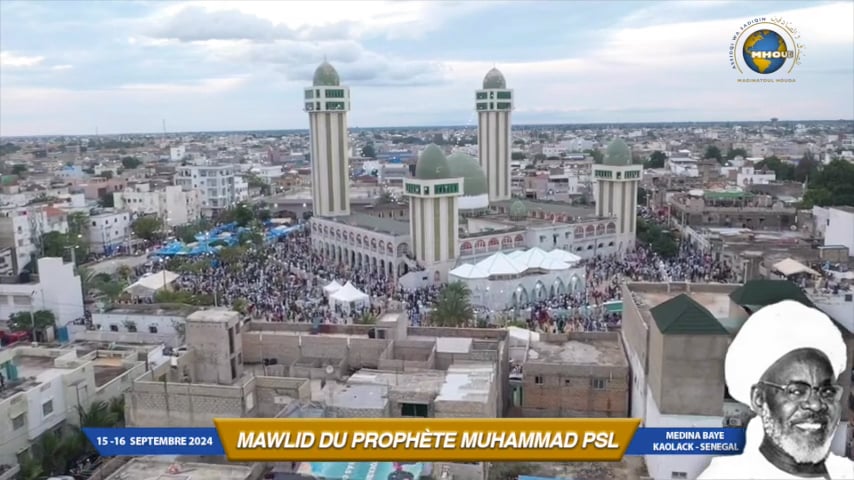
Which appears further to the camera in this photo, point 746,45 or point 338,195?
point 338,195

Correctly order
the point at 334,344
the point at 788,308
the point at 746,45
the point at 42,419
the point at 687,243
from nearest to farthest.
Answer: the point at 788,308
the point at 42,419
the point at 334,344
the point at 746,45
the point at 687,243

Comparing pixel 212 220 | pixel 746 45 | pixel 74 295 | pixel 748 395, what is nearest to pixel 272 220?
pixel 212 220

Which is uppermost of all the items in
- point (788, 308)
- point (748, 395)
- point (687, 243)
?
point (788, 308)

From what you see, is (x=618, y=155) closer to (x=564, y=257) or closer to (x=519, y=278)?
(x=564, y=257)

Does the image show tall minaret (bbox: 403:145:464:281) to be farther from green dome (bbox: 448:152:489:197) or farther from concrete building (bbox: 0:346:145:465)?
concrete building (bbox: 0:346:145:465)

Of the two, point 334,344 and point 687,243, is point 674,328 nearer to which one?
point 334,344

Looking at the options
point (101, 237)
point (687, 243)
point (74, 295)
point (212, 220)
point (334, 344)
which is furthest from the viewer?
point (212, 220)

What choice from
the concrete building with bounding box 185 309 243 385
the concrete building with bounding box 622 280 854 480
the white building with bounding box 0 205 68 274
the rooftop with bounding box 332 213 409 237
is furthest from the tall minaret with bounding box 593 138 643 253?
the white building with bounding box 0 205 68 274

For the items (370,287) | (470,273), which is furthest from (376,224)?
(470,273)
